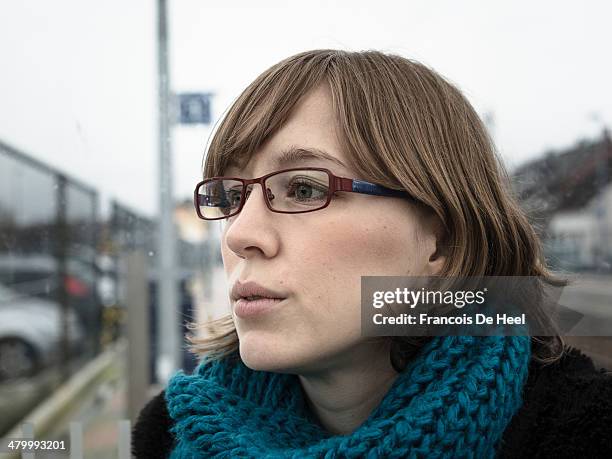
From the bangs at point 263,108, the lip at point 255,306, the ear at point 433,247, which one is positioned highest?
the bangs at point 263,108

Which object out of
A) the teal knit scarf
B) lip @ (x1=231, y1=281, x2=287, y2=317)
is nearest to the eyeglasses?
lip @ (x1=231, y1=281, x2=287, y2=317)

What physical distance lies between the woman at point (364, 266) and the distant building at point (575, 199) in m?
0.44

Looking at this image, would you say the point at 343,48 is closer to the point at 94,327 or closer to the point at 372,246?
the point at 372,246

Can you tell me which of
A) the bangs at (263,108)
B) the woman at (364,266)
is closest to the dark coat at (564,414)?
the woman at (364,266)

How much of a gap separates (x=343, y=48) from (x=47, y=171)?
193 cm

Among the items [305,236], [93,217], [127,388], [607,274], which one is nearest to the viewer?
[305,236]

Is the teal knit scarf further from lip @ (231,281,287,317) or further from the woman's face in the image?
lip @ (231,281,287,317)

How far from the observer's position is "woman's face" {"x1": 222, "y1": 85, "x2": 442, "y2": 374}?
3.58 ft

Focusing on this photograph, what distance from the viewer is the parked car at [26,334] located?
3.11m

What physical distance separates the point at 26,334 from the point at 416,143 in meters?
2.90

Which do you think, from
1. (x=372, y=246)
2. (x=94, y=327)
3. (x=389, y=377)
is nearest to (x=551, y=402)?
(x=389, y=377)

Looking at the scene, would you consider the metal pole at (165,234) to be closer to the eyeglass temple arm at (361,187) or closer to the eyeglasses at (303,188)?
the eyeglasses at (303,188)

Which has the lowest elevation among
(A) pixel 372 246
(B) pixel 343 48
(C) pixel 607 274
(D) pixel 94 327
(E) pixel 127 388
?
(D) pixel 94 327

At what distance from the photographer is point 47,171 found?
9.29 feet
